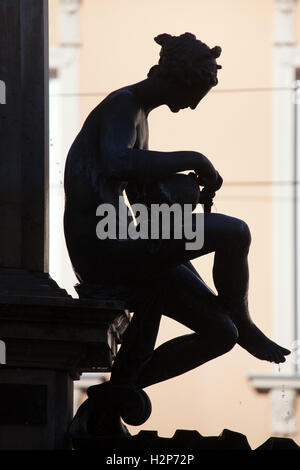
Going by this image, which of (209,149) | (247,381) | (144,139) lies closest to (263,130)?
(209,149)

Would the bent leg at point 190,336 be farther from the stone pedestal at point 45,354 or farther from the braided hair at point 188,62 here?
the braided hair at point 188,62

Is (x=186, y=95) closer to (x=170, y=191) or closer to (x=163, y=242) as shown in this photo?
(x=170, y=191)

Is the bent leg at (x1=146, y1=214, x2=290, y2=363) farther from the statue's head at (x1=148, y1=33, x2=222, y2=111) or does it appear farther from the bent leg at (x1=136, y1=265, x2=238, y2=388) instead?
the statue's head at (x1=148, y1=33, x2=222, y2=111)

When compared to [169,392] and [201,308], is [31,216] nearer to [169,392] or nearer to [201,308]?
[201,308]

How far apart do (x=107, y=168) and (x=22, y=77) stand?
1.79ft

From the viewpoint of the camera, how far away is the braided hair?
25.3 feet

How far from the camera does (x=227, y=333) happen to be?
7.70 metres

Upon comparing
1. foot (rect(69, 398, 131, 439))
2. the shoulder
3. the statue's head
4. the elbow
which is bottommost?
foot (rect(69, 398, 131, 439))

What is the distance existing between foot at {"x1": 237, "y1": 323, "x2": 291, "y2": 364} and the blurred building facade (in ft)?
29.7

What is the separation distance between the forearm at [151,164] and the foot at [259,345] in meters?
0.69

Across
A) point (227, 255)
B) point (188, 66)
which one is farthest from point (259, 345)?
point (188, 66)

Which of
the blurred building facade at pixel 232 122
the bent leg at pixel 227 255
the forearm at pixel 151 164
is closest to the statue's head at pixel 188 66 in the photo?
the forearm at pixel 151 164

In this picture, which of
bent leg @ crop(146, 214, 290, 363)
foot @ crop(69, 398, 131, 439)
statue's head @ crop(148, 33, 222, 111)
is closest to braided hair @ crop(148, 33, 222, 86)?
statue's head @ crop(148, 33, 222, 111)

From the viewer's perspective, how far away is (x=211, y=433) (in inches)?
644
